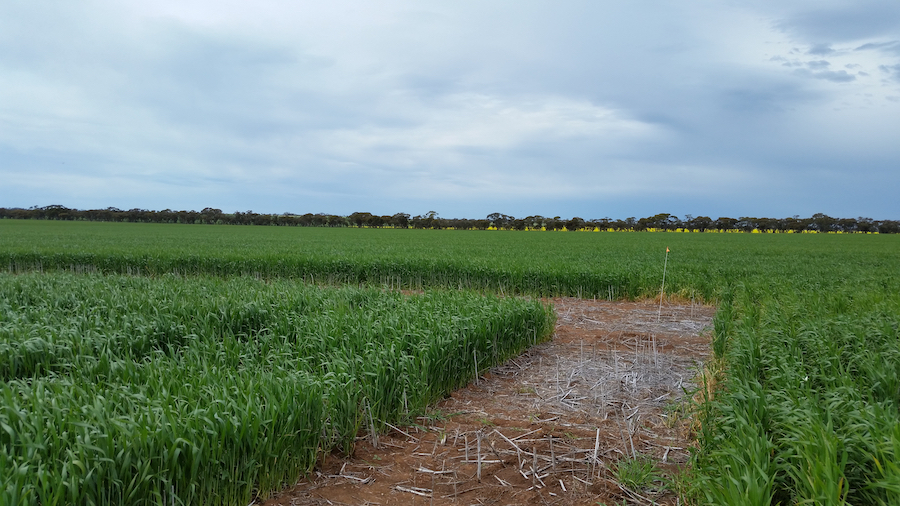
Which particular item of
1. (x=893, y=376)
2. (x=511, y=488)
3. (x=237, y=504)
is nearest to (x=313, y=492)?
(x=237, y=504)

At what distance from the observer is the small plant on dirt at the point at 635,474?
4207mm

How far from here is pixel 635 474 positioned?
4270 mm

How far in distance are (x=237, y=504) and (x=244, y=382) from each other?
1053 mm

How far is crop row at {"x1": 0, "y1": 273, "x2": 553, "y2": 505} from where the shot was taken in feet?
10.5

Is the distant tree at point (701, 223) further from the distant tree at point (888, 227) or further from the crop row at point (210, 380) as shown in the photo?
the crop row at point (210, 380)

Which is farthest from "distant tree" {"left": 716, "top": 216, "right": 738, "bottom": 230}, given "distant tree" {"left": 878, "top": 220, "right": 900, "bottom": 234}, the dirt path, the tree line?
the dirt path

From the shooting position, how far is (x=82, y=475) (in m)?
2.97

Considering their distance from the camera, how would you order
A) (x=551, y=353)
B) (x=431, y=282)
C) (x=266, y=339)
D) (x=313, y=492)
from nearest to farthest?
(x=313, y=492), (x=266, y=339), (x=551, y=353), (x=431, y=282)

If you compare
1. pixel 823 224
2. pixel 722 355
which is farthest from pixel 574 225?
pixel 722 355

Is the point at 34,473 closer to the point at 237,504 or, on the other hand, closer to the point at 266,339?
the point at 237,504

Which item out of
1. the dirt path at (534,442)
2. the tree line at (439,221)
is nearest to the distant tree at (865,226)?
the tree line at (439,221)

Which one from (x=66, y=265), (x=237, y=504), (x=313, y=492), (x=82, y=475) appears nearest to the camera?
(x=82, y=475)

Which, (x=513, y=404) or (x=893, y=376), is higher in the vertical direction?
(x=893, y=376)

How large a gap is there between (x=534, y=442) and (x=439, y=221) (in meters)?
87.4
